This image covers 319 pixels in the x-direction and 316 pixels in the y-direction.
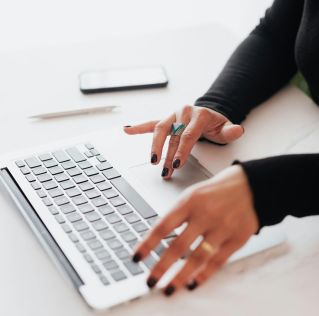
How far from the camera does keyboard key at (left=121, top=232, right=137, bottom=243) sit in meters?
0.57

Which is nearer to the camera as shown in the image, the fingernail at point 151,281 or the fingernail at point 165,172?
the fingernail at point 151,281

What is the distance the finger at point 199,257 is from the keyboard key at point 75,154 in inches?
9.0

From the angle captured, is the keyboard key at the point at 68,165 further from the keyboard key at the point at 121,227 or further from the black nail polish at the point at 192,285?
the black nail polish at the point at 192,285

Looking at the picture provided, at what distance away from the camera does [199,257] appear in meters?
0.53

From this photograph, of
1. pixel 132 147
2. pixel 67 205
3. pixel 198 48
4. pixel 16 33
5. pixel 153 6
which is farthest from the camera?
pixel 153 6

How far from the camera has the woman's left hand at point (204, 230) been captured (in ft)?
1.69

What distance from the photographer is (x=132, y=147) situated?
2.41 ft

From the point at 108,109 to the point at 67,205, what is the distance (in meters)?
0.25

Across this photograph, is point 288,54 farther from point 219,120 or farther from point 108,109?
point 108,109

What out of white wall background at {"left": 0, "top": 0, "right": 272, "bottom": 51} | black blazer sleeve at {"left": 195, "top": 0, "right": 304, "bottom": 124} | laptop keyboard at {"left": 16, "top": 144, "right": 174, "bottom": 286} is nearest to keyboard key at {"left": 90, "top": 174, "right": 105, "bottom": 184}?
laptop keyboard at {"left": 16, "top": 144, "right": 174, "bottom": 286}

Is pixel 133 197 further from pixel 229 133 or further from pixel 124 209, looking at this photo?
pixel 229 133

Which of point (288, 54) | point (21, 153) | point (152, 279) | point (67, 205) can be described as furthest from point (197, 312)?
point (288, 54)

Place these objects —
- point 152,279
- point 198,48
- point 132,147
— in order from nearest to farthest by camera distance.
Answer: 1. point 152,279
2. point 132,147
3. point 198,48

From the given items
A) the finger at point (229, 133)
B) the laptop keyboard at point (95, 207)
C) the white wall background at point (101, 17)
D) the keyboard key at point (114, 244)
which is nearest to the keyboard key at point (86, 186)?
the laptop keyboard at point (95, 207)
